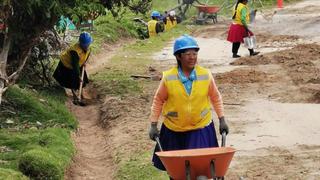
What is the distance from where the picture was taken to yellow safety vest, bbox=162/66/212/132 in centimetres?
658

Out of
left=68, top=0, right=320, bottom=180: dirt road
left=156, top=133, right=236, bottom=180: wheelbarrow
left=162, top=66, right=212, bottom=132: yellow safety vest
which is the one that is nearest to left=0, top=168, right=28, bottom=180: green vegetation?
left=68, top=0, right=320, bottom=180: dirt road

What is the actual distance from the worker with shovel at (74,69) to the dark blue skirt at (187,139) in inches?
295

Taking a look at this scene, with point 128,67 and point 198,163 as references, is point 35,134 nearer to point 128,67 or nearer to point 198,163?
point 198,163

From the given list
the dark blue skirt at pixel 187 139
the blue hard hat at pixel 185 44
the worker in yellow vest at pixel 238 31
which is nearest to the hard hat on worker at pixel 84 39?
the worker in yellow vest at pixel 238 31

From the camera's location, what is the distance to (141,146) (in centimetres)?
996

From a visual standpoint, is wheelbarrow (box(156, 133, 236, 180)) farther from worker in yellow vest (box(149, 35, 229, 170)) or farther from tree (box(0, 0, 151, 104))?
tree (box(0, 0, 151, 104))

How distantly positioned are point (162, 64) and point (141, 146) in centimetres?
952

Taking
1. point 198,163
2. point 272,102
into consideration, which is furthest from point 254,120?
point 198,163

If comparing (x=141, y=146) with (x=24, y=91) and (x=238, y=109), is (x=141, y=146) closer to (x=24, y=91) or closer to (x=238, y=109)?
(x=238, y=109)

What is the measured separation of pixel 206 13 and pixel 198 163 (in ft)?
88.6

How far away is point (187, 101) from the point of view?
6.59m

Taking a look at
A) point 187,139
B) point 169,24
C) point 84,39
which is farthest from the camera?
point 169,24

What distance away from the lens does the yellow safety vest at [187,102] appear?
658 cm

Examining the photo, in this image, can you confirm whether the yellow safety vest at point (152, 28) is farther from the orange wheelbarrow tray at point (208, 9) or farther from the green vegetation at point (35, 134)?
the green vegetation at point (35, 134)
